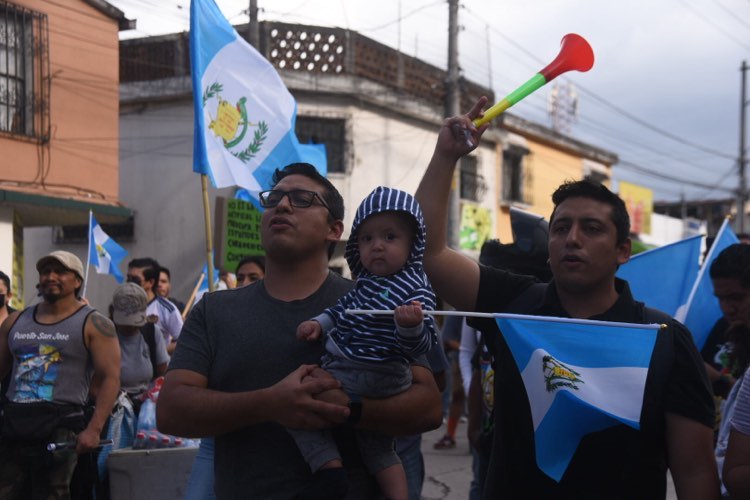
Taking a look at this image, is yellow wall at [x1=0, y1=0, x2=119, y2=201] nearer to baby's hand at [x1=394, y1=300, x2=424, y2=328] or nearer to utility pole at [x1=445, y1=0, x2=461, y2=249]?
utility pole at [x1=445, y1=0, x2=461, y2=249]

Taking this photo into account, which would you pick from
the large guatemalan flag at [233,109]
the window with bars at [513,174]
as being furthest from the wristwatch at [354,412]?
the window with bars at [513,174]

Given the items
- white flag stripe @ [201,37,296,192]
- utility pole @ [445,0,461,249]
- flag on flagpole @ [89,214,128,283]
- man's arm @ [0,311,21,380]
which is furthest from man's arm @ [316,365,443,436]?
utility pole @ [445,0,461,249]

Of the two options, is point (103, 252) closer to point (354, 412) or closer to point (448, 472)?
point (448, 472)

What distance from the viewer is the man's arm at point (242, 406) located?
8.45 feet

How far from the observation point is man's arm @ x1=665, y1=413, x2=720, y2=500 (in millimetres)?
2582

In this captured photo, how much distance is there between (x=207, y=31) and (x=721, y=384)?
4.65 meters

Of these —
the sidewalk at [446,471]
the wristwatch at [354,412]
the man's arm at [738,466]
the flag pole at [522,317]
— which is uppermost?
the flag pole at [522,317]

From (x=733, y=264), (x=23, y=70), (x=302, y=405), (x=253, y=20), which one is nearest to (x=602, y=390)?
(x=302, y=405)

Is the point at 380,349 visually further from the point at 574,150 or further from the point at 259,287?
the point at 574,150

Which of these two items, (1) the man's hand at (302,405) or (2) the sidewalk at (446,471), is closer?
(1) the man's hand at (302,405)

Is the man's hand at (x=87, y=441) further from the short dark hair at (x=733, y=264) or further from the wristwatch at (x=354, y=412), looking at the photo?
the short dark hair at (x=733, y=264)

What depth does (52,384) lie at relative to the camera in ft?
16.4

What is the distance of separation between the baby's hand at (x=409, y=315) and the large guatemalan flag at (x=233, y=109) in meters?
4.20

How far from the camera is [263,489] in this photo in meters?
2.70
